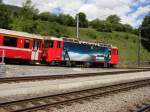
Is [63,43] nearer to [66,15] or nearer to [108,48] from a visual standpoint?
[108,48]

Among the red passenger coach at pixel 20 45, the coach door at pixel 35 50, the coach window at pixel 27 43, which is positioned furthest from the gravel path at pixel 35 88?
the coach door at pixel 35 50

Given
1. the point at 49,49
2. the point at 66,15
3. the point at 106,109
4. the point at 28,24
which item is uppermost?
the point at 66,15

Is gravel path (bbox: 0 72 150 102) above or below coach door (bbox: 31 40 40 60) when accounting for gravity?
below

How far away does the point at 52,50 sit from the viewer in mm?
35719

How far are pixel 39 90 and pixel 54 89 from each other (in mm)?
1386

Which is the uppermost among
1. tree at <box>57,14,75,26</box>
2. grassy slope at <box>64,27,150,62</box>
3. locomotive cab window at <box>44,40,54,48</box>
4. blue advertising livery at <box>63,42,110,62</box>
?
tree at <box>57,14,75,26</box>

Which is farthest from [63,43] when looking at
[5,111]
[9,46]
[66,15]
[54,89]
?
[66,15]

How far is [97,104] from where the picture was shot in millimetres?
14672

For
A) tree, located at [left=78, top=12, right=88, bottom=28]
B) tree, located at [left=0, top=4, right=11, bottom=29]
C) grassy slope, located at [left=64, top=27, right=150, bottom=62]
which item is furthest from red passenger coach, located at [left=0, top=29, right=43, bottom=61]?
tree, located at [left=78, top=12, right=88, bottom=28]

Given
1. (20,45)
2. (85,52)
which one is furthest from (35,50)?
(85,52)

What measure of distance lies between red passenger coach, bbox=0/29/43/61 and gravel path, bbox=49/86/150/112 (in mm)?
14696

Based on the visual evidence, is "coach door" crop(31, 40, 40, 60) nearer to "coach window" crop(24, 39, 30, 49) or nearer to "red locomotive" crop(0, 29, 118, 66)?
"red locomotive" crop(0, 29, 118, 66)

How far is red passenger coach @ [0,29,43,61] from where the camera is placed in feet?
98.4

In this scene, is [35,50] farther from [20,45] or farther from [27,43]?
[20,45]
